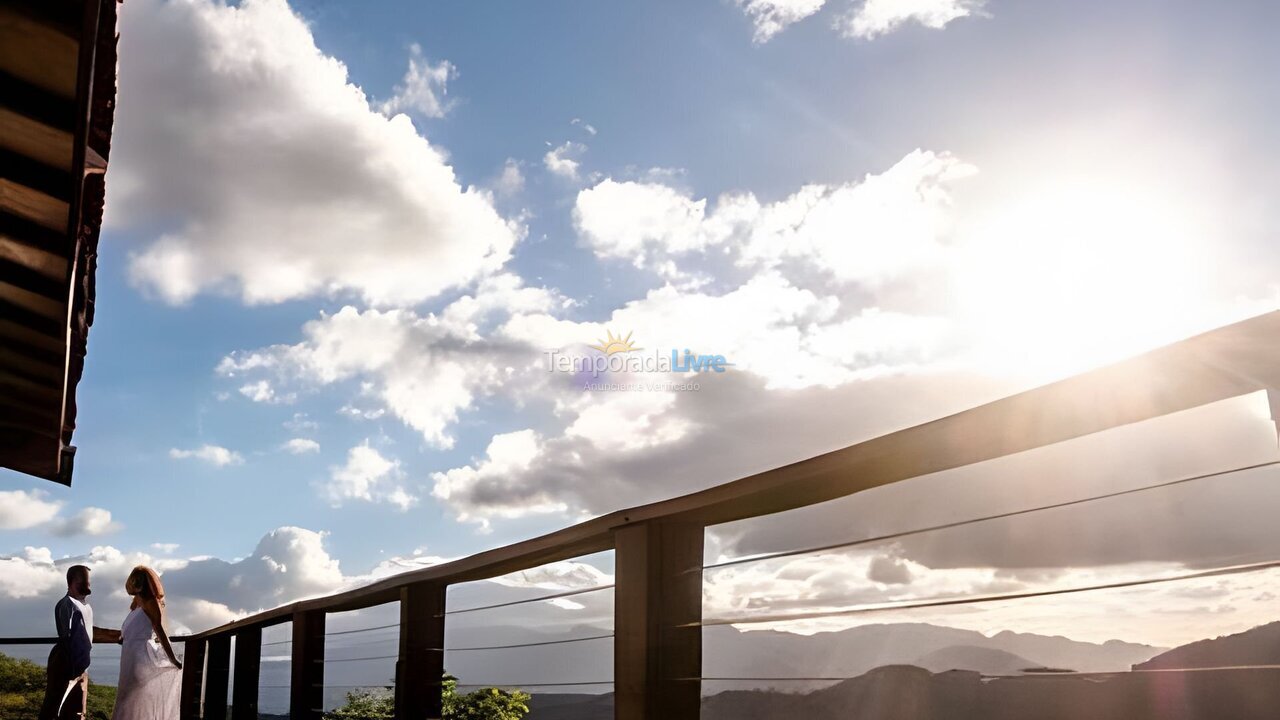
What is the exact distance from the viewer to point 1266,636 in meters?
2.94

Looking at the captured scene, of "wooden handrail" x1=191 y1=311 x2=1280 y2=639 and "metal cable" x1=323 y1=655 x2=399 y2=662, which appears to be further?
"metal cable" x1=323 y1=655 x2=399 y2=662

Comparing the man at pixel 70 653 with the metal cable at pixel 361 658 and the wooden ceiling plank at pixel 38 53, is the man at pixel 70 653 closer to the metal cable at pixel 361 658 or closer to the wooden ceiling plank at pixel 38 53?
the metal cable at pixel 361 658

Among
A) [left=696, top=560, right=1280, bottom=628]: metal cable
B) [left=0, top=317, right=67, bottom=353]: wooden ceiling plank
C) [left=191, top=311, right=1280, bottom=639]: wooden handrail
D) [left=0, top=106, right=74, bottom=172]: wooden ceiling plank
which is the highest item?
[left=0, top=106, right=74, bottom=172]: wooden ceiling plank

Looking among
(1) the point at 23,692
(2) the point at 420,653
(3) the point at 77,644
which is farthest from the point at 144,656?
(1) the point at 23,692

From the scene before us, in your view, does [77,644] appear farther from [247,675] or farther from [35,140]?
[35,140]

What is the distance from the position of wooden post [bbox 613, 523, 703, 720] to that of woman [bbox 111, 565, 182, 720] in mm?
4192

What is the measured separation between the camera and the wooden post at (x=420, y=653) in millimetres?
3982

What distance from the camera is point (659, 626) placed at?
2.47 metres

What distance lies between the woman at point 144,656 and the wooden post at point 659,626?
4.19 metres

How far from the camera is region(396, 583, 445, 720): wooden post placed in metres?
3.98

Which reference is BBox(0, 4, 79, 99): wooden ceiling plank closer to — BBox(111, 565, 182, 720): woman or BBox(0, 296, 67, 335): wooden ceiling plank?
BBox(0, 296, 67, 335): wooden ceiling plank

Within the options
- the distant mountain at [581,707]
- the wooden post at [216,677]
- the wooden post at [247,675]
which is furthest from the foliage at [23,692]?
the distant mountain at [581,707]

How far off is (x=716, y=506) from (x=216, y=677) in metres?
7.77

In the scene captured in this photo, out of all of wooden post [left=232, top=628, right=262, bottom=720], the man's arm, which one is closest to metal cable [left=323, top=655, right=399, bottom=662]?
the man's arm
